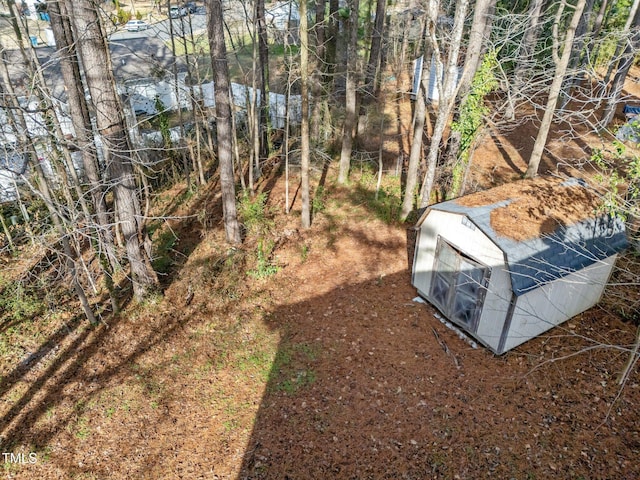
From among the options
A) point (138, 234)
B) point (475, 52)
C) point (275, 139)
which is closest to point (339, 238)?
point (138, 234)

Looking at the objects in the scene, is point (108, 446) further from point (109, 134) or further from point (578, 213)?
point (578, 213)

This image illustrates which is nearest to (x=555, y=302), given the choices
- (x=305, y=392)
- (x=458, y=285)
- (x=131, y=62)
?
(x=458, y=285)

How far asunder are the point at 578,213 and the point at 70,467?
39.4ft

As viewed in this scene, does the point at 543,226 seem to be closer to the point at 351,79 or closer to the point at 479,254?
the point at 479,254

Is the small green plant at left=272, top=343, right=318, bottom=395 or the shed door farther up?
the shed door

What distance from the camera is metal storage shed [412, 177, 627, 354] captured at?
872 centimetres

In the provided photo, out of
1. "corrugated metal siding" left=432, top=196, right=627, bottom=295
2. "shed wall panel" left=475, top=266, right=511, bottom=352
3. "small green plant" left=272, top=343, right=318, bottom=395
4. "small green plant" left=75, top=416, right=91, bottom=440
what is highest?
"corrugated metal siding" left=432, top=196, right=627, bottom=295

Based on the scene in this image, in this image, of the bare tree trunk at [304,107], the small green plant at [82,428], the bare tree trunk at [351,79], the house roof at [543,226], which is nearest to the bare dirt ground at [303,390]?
the small green plant at [82,428]

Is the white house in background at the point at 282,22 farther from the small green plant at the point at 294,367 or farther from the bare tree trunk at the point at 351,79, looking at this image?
the small green plant at the point at 294,367

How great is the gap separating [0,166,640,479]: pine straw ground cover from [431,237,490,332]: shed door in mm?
539

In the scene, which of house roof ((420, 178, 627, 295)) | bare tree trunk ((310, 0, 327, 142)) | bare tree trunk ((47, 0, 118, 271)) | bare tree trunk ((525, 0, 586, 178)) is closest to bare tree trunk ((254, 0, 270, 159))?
bare tree trunk ((310, 0, 327, 142))

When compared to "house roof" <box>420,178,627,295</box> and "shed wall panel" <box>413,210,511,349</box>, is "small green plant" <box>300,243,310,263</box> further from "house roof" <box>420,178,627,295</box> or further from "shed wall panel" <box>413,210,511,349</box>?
"house roof" <box>420,178,627,295</box>

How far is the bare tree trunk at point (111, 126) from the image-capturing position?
8.38 meters

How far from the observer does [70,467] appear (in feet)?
25.0
